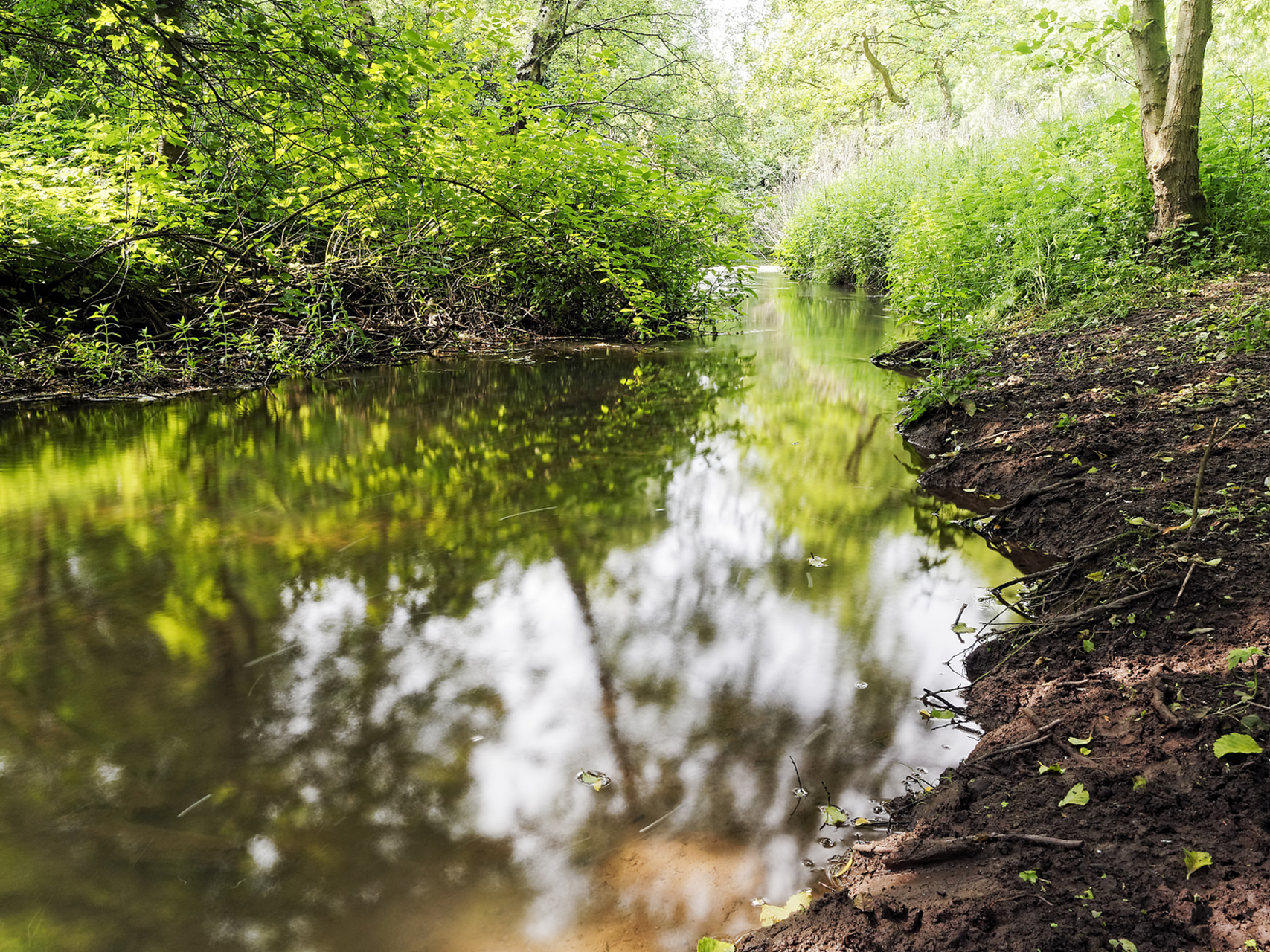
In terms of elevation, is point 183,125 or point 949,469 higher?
point 183,125

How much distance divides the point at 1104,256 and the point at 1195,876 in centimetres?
765

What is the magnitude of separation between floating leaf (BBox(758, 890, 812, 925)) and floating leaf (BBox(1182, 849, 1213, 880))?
0.62 metres

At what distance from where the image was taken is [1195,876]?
1.19 m

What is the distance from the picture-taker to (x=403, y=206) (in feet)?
25.8

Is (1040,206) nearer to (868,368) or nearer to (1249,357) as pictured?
(868,368)

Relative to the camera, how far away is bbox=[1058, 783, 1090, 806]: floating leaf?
1444 millimetres

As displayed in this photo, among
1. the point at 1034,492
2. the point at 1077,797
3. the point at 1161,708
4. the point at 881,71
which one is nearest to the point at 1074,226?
the point at 1034,492

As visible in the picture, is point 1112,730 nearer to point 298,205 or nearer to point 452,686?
point 452,686

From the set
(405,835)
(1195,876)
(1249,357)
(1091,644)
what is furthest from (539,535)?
(1249,357)

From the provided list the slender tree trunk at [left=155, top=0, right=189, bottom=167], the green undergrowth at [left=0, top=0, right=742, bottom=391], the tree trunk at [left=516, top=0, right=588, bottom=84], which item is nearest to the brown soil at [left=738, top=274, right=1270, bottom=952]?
the green undergrowth at [left=0, top=0, right=742, bottom=391]

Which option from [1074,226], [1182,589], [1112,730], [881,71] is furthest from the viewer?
[881,71]

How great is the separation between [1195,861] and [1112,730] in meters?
0.48

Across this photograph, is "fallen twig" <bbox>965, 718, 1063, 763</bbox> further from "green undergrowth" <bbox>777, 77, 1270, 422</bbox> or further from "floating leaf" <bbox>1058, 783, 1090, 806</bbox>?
"green undergrowth" <bbox>777, 77, 1270, 422</bbox>

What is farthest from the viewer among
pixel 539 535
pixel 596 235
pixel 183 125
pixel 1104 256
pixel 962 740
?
pixel 596 235
